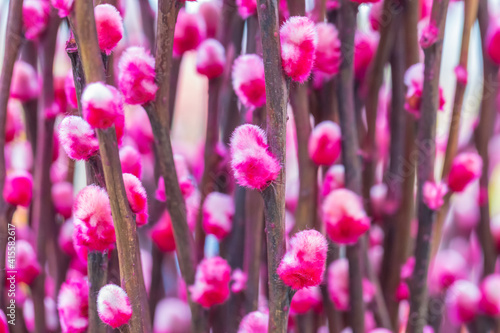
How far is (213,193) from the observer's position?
0.35 metres

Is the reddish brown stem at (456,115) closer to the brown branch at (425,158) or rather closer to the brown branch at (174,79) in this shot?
the brown branch at (425,158)

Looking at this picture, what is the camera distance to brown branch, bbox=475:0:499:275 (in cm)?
42

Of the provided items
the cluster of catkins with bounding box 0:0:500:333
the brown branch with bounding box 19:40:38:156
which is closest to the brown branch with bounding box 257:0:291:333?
the cluster of catkins with bounding box 0:0:500:333

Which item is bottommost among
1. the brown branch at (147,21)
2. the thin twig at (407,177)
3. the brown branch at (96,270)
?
the brown branch at (96,270)

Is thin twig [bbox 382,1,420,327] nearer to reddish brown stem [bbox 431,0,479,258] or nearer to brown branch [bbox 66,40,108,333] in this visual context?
reddish brown stem [bbox 431,0,479,258]

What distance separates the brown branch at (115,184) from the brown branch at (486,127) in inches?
12.2

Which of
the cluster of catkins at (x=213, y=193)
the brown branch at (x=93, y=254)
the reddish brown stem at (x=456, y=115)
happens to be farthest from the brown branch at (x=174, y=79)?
the reddish brown stem at (x=456, y=115)

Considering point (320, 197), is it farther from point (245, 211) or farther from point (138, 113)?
point (138, 113)

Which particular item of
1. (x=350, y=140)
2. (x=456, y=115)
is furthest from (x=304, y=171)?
(x=456, y=115)

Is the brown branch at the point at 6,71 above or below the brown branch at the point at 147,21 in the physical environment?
below

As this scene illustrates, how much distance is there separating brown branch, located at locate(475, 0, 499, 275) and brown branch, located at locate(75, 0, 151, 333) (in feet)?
1.02

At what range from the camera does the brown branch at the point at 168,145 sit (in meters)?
0.28

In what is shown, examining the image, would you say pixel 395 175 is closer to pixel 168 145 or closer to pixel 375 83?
pixel 375 83

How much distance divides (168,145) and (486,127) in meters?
0.28
